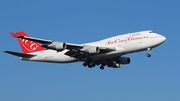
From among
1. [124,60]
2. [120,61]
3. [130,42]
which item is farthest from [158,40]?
[120,61]

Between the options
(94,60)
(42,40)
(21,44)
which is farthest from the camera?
(21,44)

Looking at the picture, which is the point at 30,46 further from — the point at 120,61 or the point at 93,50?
the point at 120,61

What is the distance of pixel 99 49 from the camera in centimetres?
7006

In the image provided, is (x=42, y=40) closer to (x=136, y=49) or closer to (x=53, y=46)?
(x=53, y=46)

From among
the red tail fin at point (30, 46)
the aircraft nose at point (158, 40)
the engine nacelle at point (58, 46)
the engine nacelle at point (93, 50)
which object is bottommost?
the engine nacelle at point (93, 50)

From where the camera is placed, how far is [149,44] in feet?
225

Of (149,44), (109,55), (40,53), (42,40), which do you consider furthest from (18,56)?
(149,44)

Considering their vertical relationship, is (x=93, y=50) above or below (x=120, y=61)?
above

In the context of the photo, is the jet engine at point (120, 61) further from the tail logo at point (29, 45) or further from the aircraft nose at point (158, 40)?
the tail logo at point (29, 45)

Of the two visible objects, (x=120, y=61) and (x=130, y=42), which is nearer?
(x=130, y=42)

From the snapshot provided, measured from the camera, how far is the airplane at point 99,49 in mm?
68750

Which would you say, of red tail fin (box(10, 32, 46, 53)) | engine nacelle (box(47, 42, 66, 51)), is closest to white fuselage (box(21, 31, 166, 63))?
engine nacelle (box(47, 42, 66, 51))

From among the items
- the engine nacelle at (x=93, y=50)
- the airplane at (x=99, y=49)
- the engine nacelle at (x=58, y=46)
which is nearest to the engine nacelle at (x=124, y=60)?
the airplane at (x=99, y=49)

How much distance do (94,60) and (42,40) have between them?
951 cm
